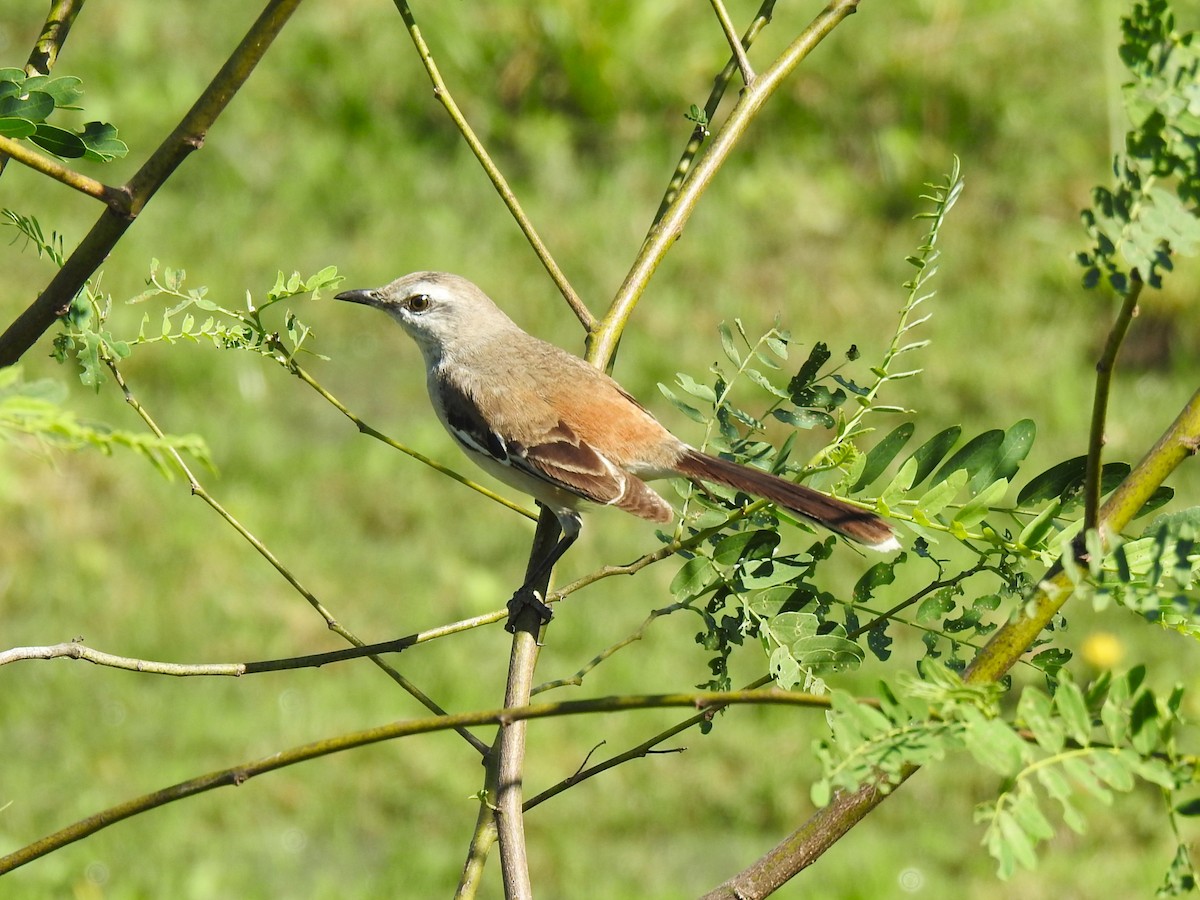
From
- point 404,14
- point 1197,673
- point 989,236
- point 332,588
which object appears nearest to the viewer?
point 404,14

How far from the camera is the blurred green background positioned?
261 inches

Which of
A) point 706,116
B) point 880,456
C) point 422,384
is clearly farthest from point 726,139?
point 422,384

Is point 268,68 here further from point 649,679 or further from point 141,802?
point 141,802

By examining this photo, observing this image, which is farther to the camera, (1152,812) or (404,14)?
(1152,812)

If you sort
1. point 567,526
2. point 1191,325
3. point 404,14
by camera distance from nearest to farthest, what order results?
point 404,14, point 567,526, point 1191,325

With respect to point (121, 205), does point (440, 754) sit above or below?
above

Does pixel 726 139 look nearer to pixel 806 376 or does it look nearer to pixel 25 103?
pixel 806 376

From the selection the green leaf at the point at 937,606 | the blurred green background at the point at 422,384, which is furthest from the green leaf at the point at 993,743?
the blurred green background at the point at 422,384

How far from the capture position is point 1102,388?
5.26 feet

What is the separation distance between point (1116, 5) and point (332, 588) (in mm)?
7038

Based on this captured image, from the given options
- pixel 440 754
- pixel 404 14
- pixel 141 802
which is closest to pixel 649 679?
pixel 440 754

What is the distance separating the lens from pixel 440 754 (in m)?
7.10

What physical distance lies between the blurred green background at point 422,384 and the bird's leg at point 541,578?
2.82 meters

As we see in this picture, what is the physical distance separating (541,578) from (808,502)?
1049mm
